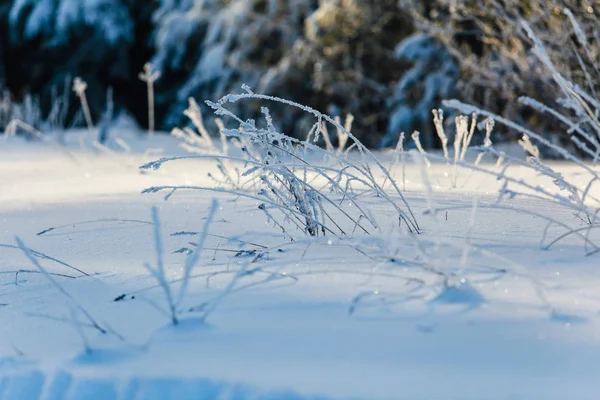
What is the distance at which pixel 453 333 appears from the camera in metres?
1.02

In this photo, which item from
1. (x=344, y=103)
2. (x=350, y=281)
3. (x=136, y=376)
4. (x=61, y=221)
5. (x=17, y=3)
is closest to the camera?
(x=136, y=376)

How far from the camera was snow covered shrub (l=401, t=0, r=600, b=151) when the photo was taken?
4.29 metres

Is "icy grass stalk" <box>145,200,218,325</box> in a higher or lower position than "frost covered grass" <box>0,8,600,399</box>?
higher

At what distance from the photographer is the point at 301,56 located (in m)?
6.96

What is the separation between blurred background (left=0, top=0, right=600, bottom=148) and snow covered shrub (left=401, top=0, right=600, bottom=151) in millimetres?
16

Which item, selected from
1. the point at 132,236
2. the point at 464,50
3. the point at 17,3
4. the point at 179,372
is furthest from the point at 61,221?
the point at 17,3

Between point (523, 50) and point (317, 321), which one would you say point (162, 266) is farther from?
point (523, 50)

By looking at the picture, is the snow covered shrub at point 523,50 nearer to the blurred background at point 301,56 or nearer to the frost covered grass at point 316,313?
the blurred background at point 301,56

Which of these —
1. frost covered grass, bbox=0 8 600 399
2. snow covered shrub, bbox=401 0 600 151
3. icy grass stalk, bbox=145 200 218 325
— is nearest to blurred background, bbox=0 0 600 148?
snow covered shrub, bbox=401 0 600 151

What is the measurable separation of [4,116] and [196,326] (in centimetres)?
671

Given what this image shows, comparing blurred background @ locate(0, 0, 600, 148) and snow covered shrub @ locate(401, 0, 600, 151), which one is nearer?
snow covered shrub @ locate(401, 0, 600, 151)

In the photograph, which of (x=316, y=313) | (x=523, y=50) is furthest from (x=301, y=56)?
(x=316, y=313)

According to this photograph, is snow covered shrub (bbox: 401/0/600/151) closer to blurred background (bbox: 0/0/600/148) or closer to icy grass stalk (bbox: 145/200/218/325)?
blurred background (bbox: 0/0/600/148)

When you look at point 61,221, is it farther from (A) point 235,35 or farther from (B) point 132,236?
(A) point 235,35
